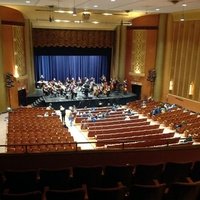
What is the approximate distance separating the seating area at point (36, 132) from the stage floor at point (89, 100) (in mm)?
2578

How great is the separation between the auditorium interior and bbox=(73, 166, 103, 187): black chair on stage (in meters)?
4.94

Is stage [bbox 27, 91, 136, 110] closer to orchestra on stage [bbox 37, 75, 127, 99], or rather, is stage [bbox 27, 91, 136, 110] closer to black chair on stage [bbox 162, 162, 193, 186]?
orchestra on stage [bbox 37, 75, 127, 99]

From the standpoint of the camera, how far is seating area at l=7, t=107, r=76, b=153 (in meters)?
10.5

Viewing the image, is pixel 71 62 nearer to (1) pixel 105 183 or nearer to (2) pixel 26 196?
(1) pixel 105 183

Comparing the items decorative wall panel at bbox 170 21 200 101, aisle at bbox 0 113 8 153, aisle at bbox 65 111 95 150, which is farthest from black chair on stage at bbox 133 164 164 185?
decorative wall panel at bbox 170 21 200 101

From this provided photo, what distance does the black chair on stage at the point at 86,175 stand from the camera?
15.3 feet

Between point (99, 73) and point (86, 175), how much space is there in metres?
22.0

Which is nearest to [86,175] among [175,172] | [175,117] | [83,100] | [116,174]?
[116,174]

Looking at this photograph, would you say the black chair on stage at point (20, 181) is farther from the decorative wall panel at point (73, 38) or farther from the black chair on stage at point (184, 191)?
the decorative wall panel at point (73, 38)

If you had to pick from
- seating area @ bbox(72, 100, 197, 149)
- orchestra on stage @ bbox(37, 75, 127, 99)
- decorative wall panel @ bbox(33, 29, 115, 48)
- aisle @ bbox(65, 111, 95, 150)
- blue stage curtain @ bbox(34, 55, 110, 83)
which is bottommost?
aisle @ bbox(65, 111, 95, 150)

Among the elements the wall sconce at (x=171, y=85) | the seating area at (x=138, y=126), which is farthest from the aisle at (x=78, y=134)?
the wall sconce at (x=171, y=85)

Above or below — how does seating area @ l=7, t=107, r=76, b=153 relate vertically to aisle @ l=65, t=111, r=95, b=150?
above

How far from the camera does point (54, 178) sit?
4.52 m

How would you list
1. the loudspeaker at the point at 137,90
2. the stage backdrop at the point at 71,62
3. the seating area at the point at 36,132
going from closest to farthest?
the seating area at the point at 36,132, the stage backdrop at the point at 71,62, the loudspeaker at the point at 137,90
